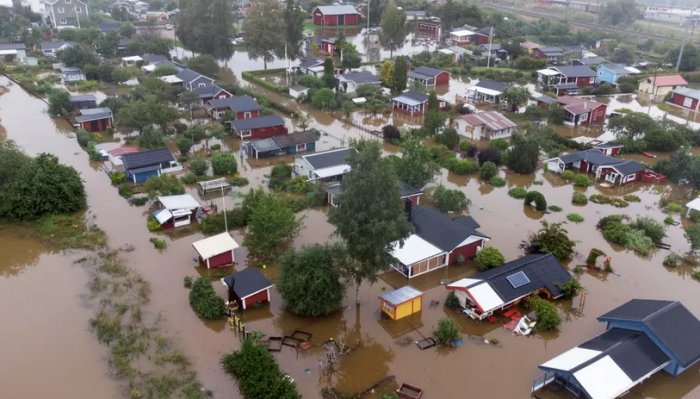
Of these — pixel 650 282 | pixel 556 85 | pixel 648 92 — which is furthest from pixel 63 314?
pixel 648 92

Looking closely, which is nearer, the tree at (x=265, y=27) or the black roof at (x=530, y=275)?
the black roof at (x=530, y=275)

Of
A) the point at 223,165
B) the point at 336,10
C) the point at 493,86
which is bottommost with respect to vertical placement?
the point at 223,165

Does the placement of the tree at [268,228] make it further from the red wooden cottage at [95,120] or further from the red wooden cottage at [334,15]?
the red wooden cottage at [334,15]

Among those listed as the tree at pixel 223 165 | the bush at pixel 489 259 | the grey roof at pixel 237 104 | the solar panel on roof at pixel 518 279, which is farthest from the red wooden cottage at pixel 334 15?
the solar panel on roof at pixel 518 279

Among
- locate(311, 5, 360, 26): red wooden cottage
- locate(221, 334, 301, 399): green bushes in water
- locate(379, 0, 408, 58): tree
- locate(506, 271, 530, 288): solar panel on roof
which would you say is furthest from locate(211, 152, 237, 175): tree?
locate(311, 5, 360, 26): red wooden cottage

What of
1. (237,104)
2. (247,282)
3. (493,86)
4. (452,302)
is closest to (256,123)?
(237,104)

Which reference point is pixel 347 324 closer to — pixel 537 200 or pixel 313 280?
pixel 313 280
